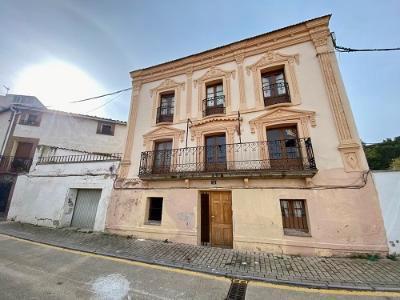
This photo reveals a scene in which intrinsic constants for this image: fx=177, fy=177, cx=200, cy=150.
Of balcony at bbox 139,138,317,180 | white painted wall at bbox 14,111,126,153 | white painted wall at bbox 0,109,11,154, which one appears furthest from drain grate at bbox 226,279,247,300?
white painted wall at bbox 0,109,11,154

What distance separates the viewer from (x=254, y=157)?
7812mm

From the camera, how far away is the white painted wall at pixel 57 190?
32.1 feet

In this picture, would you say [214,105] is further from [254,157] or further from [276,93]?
[254,157]

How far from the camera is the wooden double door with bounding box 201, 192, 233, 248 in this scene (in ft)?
24.4

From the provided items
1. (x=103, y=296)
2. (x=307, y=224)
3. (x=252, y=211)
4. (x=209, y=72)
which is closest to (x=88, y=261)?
(x=103, y=296)

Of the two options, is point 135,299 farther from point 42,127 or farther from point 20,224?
point 42,127

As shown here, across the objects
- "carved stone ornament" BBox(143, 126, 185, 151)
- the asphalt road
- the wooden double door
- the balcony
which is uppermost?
"carved stone ornament" BBox(143, 126, 185, 151)

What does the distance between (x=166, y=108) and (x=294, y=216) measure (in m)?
8.73

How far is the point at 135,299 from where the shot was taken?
12.0 ft

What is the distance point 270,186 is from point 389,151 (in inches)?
975

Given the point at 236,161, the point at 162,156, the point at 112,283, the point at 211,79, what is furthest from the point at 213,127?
the point at 112,283

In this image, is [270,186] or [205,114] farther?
[205,114]

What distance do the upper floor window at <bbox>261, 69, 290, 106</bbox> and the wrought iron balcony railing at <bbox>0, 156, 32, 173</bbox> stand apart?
18.4m

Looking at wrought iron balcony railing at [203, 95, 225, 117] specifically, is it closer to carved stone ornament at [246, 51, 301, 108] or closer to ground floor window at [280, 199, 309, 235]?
carved stone ornament at [246, 51, 301, 108]
